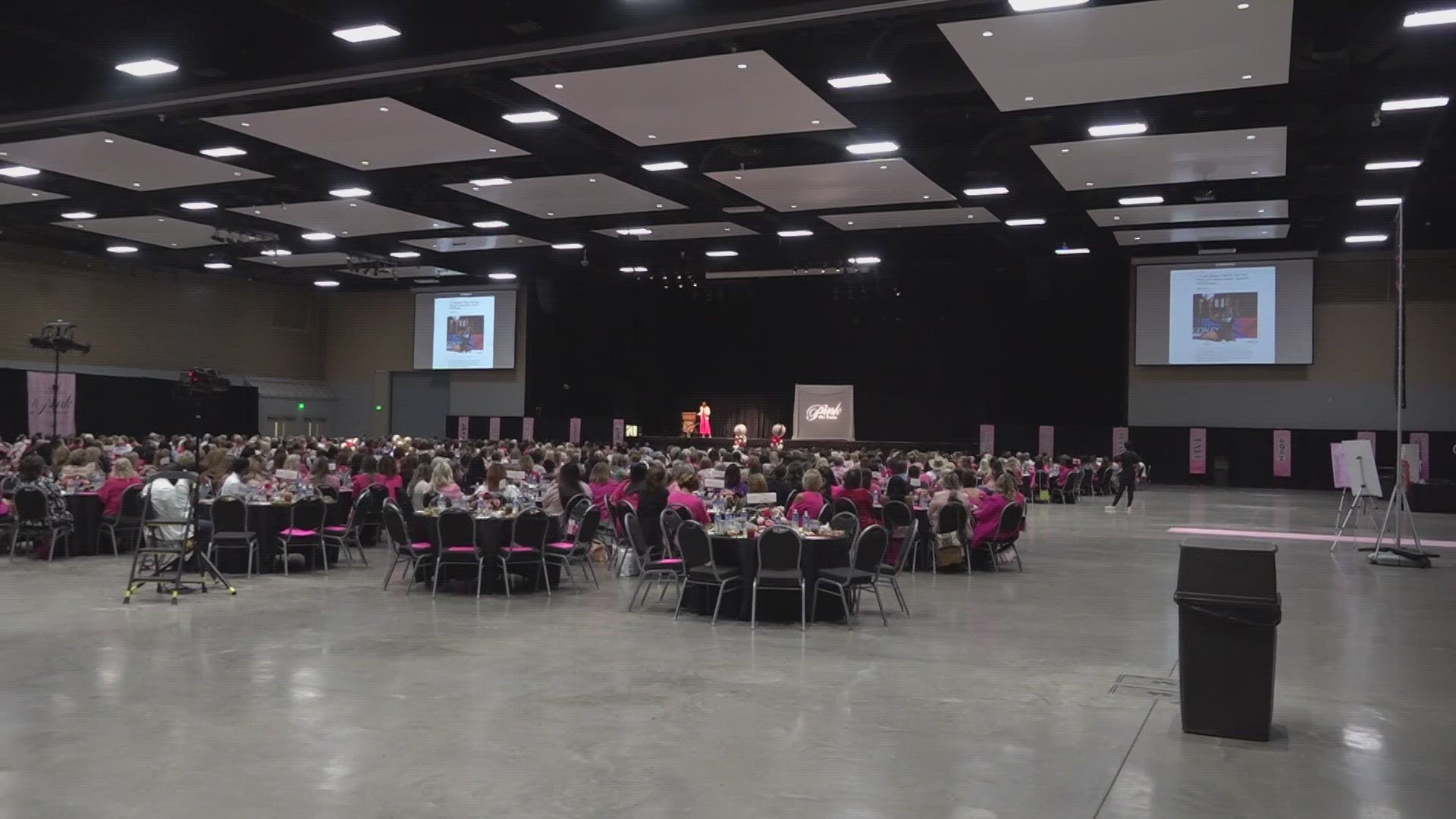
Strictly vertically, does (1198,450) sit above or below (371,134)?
below

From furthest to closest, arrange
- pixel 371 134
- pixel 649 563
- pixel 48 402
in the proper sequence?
1. pixel 48 402
2. pixel 371 134
3. pixel 649 563

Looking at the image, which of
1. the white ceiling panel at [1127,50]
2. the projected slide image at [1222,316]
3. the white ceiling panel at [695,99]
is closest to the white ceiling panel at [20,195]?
the white ceiling panel at [695,99]

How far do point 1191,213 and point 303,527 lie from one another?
1749 cm

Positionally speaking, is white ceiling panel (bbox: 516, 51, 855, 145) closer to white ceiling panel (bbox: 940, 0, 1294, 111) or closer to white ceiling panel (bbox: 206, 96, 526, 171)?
white ceiling panel (bbox: 206, 96, 526, 171)

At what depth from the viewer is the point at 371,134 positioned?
50.8 ft

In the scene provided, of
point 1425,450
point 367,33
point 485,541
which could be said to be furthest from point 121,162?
point 1425,450

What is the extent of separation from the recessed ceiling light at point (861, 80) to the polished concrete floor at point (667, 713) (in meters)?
6.07

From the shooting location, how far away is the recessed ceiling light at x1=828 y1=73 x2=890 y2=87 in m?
12.5

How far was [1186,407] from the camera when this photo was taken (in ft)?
92.1

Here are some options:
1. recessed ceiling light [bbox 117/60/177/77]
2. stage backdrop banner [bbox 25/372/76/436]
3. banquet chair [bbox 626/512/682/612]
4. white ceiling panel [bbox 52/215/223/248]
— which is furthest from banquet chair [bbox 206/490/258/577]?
stage backdrop banner [bbox 25/372/76/436]

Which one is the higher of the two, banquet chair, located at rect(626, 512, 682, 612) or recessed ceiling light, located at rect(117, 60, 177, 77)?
recessed ceiling light, located at rect(117, 60, 177, 77)

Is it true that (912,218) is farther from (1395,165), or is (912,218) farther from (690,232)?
(1395,165)

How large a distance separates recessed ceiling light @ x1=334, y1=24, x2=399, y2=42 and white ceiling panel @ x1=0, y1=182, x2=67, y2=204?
12.7 m

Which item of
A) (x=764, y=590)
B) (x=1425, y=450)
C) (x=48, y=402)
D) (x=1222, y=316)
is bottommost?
(x=764, y=590)
